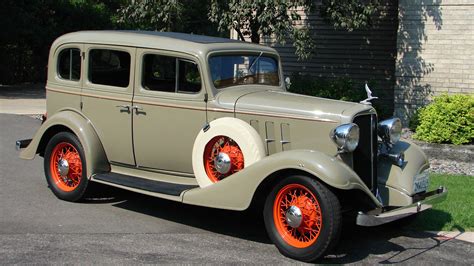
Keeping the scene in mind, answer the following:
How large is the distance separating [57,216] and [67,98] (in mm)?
1440

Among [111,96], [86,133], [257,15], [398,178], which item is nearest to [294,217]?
[398,178]

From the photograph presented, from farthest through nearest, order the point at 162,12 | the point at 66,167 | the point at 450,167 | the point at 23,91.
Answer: the point at 23,91, the point at 162,12, the point at 450,167, the point at 66,167

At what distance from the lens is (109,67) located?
22.5ft

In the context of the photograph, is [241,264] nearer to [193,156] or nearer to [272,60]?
[193,156]

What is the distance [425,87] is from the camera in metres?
12.0

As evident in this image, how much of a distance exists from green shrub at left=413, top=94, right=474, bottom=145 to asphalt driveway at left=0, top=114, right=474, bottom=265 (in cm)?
413

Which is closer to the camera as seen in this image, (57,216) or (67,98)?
(57,216)

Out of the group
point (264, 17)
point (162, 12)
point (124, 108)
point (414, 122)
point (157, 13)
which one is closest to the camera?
point (124, 108)

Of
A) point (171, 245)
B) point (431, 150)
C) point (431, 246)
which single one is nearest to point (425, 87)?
point (431, 150)

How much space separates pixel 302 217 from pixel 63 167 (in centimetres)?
305

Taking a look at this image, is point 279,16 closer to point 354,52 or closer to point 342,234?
point 354,52

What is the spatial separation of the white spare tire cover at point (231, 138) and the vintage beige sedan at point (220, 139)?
10 mm

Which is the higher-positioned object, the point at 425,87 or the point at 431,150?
the point at 425,87

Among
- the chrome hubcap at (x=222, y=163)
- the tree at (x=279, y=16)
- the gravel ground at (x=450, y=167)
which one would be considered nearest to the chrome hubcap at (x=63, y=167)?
the chrome hubcap at (x=222, y=163)
